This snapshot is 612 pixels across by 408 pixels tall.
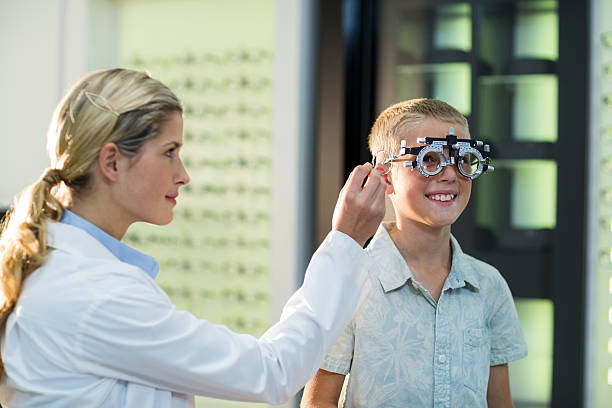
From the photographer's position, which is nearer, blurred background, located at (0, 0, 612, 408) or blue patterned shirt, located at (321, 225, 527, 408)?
blue patterned shirt, located at (321, 225, 527, 408)

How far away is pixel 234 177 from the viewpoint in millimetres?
3520

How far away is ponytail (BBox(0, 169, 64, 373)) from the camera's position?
109 cm

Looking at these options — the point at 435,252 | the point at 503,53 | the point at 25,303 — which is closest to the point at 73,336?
the point at 25,303

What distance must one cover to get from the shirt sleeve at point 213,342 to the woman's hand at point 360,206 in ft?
0.21

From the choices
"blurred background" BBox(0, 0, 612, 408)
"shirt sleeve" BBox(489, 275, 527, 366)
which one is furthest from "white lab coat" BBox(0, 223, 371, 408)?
"blurred background" BBox(0, 0, 612, 408)

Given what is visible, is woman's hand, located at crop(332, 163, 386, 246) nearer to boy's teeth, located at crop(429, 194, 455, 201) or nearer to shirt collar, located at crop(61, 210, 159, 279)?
boy's teeth, located at crop(429, 194, 455, 201)

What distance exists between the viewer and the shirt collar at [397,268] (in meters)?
1.40

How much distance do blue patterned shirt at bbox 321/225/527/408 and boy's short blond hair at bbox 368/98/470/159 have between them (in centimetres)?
26

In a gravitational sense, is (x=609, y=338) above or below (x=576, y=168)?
below

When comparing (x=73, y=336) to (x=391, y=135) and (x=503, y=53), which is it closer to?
A: (x=391, y=135)

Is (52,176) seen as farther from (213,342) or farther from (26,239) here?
(213,342)

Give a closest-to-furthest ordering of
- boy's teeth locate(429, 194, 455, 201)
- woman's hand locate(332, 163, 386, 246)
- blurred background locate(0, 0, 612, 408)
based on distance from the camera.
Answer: woman's hand locate(332, 163, 386, 246) → boy's teeth locate(429, 194, 455, 201) → blurred background locate(0, 0, 612, 408)

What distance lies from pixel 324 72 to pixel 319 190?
0.57 m

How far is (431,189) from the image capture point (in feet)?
4.54
